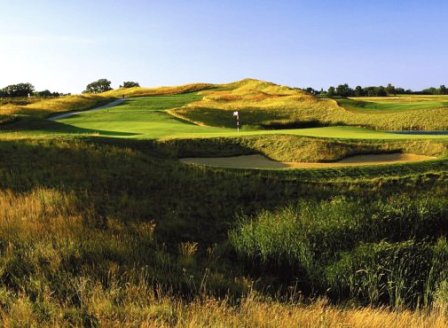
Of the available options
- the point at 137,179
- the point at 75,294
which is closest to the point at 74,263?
the point at 75,294

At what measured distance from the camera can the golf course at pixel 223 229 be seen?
5.88 m

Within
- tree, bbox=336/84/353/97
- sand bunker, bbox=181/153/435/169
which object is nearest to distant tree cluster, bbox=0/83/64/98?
tree, bbox=336/84/353/97

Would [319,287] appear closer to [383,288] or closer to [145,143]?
[383,288]

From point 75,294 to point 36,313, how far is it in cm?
82

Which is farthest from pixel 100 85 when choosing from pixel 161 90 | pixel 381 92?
pixel 381 92

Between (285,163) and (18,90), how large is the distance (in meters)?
97.5

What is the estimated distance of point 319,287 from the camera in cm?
864

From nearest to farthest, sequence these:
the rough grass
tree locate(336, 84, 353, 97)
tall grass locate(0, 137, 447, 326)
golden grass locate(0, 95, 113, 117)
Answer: tall grass locate(0, 137, 447, 326)
the rough grass
golden grass locate(0, 95, 113, 117)
tree locate(336, 84, 353, 97)

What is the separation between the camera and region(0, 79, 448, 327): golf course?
588cm

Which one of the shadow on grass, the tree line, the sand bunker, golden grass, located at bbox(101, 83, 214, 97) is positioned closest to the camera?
the sand bunker

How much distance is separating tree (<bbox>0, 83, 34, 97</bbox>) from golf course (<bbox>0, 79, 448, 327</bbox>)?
8816 centimetres

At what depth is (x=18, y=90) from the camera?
102 metres

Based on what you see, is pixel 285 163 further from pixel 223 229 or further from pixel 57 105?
pixel 57 105

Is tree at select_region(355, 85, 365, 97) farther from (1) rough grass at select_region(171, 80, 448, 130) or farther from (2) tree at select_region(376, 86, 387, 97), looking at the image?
(1) rough grass at select_region(171, 80, 448, 130)
